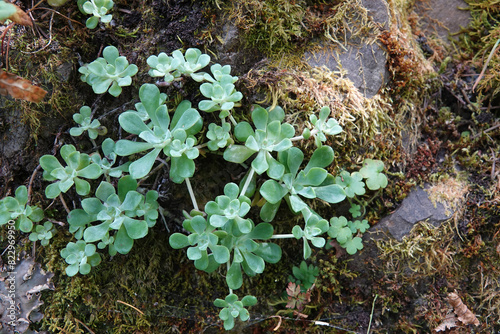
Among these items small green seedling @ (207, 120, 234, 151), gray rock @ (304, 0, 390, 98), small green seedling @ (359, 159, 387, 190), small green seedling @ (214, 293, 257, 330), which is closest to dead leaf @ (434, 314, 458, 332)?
small green seedling @ (359, 159, 387, 190)

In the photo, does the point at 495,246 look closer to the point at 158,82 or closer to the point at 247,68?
the point at 247,68

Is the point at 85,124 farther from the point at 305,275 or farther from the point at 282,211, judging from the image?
the point at 305,275

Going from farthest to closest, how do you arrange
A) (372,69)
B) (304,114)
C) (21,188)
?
1. (372,69)
2. (304,114)
3. (21,188)

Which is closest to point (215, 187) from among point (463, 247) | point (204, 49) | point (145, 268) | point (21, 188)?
point (145, 268)

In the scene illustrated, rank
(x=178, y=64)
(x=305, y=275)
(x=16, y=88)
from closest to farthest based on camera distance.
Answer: (x=16, y=88) → (x=178, y=64) → (x=305, y=275)

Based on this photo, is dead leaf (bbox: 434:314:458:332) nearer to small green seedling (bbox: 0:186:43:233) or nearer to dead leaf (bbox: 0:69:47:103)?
small green seedling (bbox: 0:186:43:233)

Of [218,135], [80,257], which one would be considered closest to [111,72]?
[218,135]
